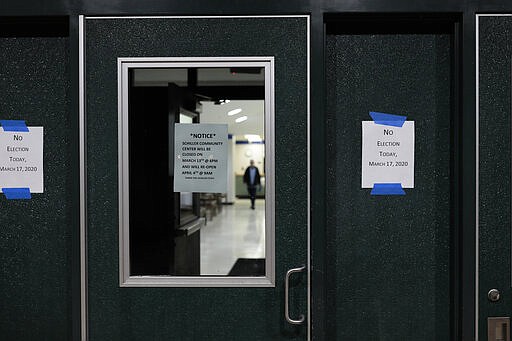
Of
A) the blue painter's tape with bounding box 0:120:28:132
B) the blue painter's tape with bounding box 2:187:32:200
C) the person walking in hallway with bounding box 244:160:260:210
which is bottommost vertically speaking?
the blue painter's tape with bounding box 2:187:32:200

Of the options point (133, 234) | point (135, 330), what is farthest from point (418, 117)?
point (135, 330)

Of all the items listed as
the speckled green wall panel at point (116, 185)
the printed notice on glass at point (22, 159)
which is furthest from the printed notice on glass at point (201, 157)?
the printed notice on glass at point (22, 159)

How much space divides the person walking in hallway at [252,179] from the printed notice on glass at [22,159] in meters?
0.88

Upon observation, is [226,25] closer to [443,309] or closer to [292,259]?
A: [292,259]

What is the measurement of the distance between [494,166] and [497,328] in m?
0.65

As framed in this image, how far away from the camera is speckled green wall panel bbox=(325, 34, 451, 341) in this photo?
1.80m

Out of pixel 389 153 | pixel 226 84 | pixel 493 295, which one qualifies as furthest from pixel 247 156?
pixel 493 295

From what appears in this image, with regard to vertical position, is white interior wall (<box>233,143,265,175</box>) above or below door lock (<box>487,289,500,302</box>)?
above

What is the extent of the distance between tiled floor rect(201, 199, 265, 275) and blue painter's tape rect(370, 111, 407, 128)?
598 mm

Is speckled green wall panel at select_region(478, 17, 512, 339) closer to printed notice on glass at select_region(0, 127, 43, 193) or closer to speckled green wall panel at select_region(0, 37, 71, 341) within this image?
speckled green wall panel at select_region(0, 37, 71, 341)

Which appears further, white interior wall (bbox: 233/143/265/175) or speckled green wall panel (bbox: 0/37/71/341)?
speckled green wall panel (bbox: 0/37/71/341)


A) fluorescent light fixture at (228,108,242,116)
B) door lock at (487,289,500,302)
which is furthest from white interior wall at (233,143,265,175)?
door lock at (487,289,500,302)

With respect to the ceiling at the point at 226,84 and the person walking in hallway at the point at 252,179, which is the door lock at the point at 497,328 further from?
the ceiling at the point at 226,84

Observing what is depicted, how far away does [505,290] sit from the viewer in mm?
1723
